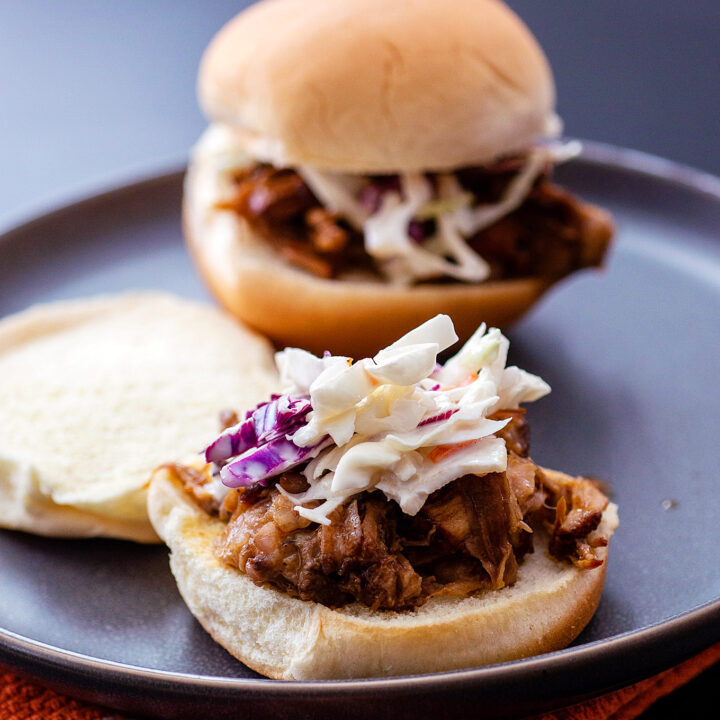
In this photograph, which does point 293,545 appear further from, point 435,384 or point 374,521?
point 435,384

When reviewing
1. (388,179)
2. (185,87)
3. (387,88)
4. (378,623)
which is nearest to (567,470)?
(378,623)

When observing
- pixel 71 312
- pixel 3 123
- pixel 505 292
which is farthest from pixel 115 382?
pixel 3 123

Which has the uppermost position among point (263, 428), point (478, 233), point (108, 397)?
point (263, 428)

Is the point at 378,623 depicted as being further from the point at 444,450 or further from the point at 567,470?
the point at 567,470

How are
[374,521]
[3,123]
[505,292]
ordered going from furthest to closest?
1. [3,123]
2. [505,292]
3. [374,521]

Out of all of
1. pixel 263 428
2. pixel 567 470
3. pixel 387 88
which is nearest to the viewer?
pixel 263 428

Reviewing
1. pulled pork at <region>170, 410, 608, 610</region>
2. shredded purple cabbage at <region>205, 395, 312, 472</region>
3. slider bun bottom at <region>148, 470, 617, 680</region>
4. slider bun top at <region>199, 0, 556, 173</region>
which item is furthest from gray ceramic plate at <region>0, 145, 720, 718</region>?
slider bun top at <region>199, 0, 556, 173</region>

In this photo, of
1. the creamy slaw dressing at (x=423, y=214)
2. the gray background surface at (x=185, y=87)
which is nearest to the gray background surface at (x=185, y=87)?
the gray background surface at (x=185, y=87)
